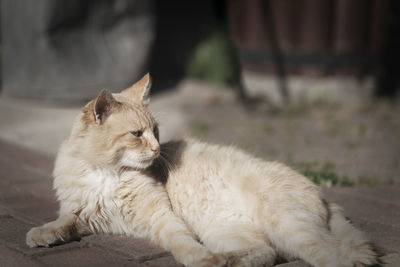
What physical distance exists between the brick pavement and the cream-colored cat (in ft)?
0.26

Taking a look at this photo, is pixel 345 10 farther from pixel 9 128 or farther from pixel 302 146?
pixel 9 128

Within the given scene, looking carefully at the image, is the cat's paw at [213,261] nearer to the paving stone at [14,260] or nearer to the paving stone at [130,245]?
the paving stone at [130,245]

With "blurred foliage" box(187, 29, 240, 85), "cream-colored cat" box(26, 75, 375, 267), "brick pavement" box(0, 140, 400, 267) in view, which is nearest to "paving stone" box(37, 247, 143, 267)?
"brick pavement" box(0, 140, 400, 267)

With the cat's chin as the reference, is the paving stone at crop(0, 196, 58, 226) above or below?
below

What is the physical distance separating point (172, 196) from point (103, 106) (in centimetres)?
62

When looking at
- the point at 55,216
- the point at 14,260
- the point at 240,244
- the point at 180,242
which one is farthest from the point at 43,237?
the point at 240,244

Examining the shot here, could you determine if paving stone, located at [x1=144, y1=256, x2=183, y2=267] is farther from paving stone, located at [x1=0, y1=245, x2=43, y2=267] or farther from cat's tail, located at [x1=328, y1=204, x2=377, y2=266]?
cat's tail, located at [x1=328, y1=204, x2=377, y2=266]

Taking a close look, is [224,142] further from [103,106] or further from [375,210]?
[103,106]

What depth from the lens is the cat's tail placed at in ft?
6.90

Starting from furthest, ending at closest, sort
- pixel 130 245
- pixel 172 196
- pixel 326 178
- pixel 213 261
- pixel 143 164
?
pixel 326 178, pixel 172 196, pixel 143 164, pixel 130 245, pixel 213 261

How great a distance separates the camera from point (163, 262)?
2295mm

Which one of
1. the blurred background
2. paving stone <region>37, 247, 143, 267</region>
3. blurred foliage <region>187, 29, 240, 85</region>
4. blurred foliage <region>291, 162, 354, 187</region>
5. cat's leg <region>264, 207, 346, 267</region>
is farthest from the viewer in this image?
blurred foliage <region>187, 29, 240, 85</region>

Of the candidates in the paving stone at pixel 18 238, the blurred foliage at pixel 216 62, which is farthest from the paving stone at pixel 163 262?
the blurred foliage at pixel 216 62

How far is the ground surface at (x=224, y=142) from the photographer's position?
239cm
